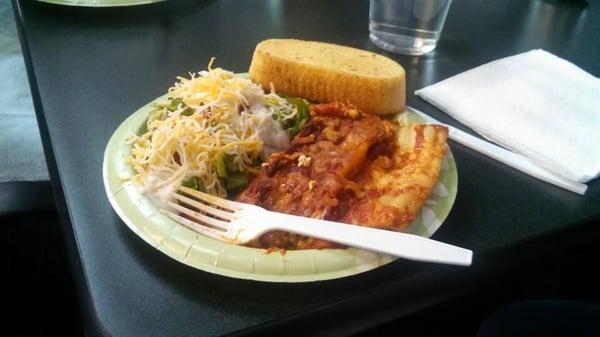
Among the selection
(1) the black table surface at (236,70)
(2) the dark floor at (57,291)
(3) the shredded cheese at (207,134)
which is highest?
(3) the shredded cheese at (207,134)

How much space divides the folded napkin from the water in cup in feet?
0.42

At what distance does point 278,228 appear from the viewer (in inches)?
22.6

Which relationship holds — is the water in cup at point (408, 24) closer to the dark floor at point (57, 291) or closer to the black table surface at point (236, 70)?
the black table surface at point (236, 70)

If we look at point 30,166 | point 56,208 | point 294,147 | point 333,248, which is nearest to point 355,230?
point 333,248

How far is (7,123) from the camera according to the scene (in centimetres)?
128

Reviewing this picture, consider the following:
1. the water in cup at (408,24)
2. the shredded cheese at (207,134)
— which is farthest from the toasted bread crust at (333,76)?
the water in cup at (408,24)

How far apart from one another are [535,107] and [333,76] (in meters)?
0.33

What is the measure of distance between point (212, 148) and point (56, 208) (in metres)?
0.25

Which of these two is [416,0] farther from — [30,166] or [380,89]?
[30,166]

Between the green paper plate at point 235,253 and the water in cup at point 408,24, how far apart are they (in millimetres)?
527

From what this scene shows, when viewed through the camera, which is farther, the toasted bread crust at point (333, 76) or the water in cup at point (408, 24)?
the water in cup at point (408, 24)

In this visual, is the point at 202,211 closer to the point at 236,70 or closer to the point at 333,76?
the point at 333,76

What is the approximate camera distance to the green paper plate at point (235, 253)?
55 cm

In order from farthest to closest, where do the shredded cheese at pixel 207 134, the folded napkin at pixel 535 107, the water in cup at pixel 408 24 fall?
1. the water in cup at pixel 408 24
2. the folded napkin at pixel 535 107
3. the shredded cheese at pixel 207 134
